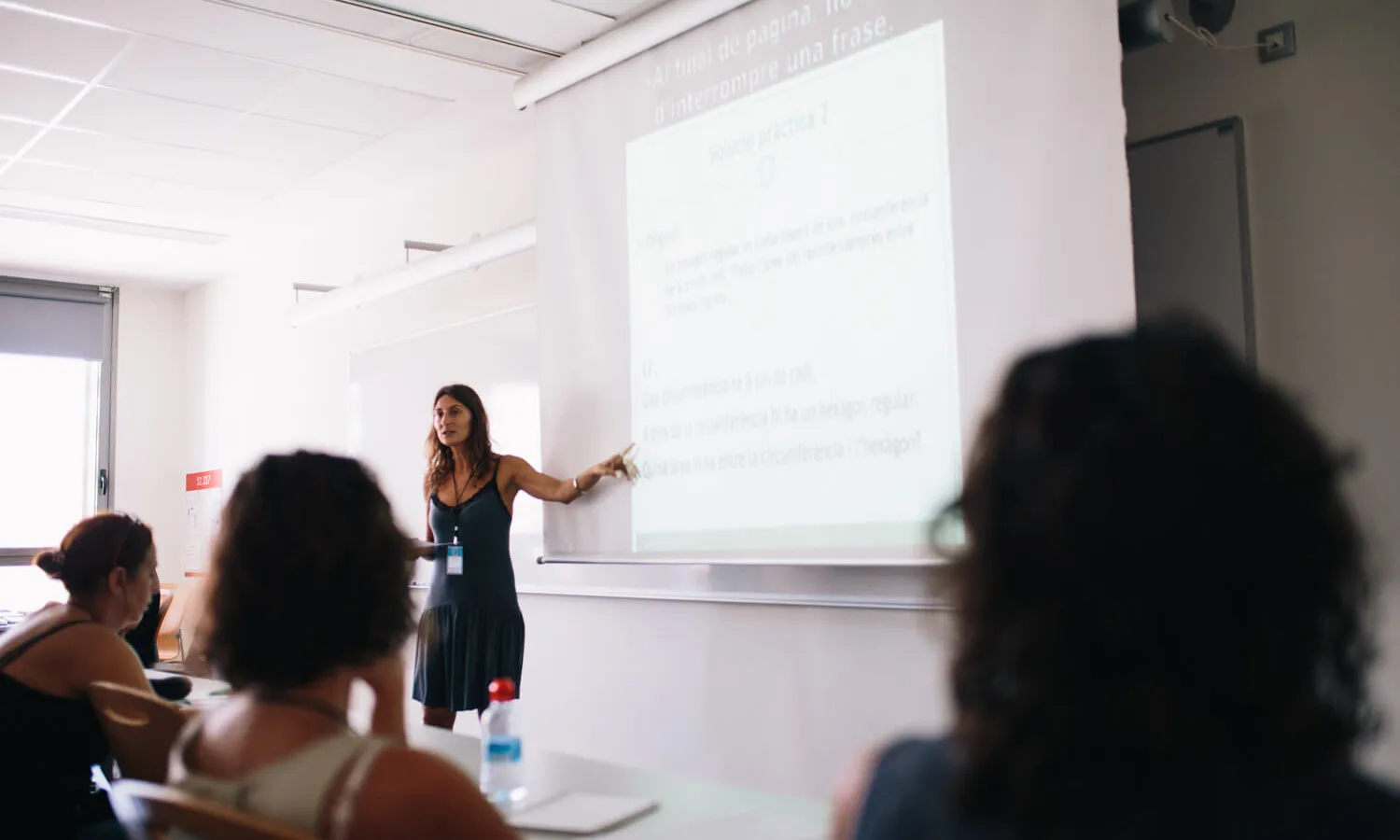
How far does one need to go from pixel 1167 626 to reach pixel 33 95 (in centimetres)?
463

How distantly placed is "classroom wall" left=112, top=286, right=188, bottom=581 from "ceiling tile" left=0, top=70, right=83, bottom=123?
2951mm

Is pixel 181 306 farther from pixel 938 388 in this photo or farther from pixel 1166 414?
pixel 1166 414

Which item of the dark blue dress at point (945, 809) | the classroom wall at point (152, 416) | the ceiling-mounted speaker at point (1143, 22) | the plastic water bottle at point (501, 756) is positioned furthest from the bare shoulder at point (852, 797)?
the classroom wall at point (152, 416)

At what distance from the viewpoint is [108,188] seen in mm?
5246

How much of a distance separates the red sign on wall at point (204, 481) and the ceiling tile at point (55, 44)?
126 inches

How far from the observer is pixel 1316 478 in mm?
680

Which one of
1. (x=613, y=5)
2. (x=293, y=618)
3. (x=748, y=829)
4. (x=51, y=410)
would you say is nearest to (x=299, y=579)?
(x=293, y=618)

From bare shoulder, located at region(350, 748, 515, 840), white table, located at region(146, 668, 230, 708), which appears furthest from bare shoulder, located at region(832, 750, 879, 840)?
white table, located at region(146, 668, 230, 708)

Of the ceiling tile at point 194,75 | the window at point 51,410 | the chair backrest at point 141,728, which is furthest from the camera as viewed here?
the window at point 51,410

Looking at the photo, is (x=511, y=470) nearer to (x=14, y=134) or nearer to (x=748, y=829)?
(x=748, y=829)

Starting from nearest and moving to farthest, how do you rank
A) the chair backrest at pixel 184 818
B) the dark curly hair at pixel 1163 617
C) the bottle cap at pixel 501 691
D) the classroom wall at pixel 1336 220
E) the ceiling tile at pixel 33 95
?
the dark curly hair at pixel 1163 617 < the chair backrest at pixel 184 818 < the bottle cap at pixel 501 691 < the classroom wall at pixel 1336 220 < the ceiling tile at pixel 33 95

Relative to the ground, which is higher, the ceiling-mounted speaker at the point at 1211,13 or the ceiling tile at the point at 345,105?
the ceiling tile at the point at 345,105

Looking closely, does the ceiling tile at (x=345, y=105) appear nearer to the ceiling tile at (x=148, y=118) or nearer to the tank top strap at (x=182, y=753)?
the ceiling tile at (x=148, y=118)

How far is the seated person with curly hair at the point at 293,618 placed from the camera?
119cm
